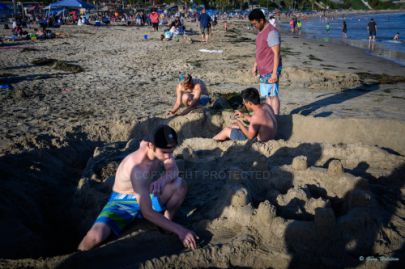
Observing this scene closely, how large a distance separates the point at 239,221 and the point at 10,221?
2071mm

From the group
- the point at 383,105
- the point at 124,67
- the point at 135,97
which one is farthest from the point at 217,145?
the point at 124,67

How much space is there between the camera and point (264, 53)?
5.26m

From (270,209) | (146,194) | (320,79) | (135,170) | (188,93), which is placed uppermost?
(320,79)

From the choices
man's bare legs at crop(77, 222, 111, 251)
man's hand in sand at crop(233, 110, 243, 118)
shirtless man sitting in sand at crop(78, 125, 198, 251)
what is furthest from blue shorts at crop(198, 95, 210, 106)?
man's bare legs at crop(77, 222, 111, 251)

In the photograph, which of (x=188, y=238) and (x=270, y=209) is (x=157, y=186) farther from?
(x=270, y=209)

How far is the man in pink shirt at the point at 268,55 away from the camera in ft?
16.6

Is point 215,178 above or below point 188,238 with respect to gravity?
above

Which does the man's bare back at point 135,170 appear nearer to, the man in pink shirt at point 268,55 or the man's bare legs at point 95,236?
the man's bare legs at point 95,236

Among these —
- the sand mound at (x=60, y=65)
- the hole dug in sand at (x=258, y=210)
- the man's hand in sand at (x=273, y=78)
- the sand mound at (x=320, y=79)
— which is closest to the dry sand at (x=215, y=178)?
the hole dug in sand at (x=258, y=210)

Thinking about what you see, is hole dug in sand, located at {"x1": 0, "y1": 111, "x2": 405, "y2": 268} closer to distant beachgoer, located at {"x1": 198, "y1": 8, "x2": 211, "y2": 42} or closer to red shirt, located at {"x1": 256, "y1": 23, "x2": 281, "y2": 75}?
red shirt, located at {"x1": 256, "y1": 23, "x2": 281, "y2": 75}

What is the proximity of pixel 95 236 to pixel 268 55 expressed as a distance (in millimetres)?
3784

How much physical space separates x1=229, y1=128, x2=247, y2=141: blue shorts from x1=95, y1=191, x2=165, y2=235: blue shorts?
2.13 m

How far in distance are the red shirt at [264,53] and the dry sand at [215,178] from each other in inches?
39.0

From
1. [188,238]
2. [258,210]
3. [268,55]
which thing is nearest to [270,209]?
[258,210]
